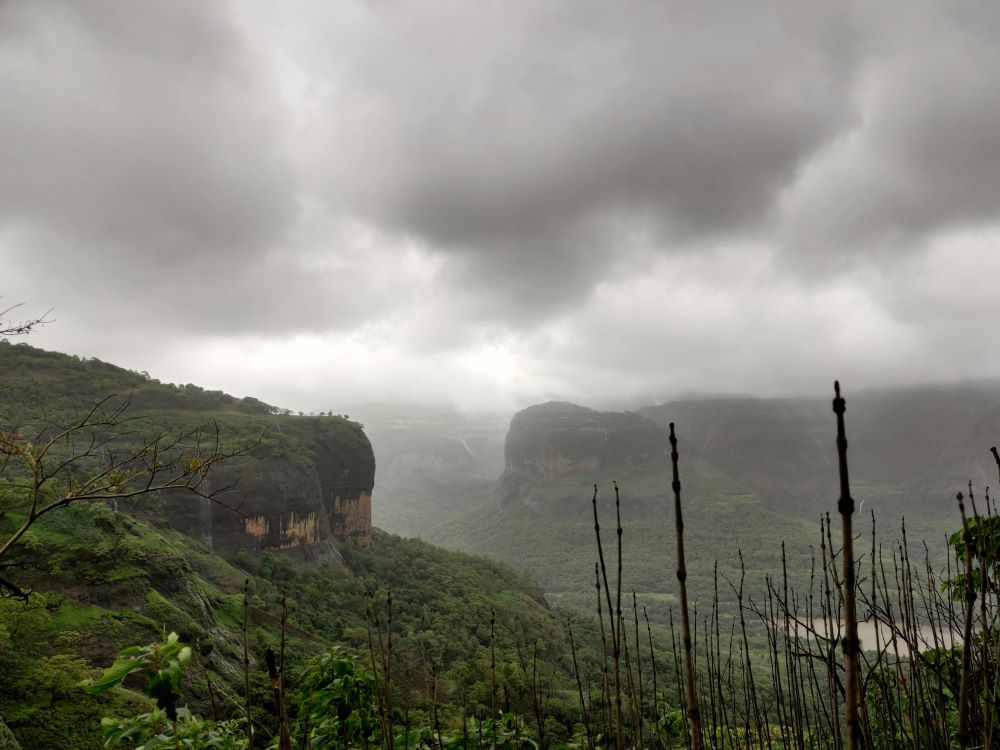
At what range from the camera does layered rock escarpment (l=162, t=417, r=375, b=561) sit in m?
48.5

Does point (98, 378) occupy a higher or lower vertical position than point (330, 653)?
higher

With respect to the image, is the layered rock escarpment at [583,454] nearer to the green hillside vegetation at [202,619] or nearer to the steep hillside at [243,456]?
the steep hillside at [243,456]

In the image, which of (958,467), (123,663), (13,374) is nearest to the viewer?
(123,663)

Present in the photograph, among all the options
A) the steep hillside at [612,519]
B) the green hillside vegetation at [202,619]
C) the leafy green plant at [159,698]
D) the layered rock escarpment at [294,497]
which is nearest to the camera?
the leafy green plant at [159,698]

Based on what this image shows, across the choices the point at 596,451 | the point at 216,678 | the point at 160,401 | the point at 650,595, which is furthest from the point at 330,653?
the point at 596,451

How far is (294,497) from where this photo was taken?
5581cm

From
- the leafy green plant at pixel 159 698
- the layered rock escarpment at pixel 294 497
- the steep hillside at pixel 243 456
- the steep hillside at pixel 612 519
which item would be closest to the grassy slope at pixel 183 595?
the steep hillside at pixel 243 456

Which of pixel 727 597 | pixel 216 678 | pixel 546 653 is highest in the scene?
pixel 216 678

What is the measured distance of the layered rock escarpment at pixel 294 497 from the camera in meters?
48.5

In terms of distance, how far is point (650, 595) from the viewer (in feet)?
308

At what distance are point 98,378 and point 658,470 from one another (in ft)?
529

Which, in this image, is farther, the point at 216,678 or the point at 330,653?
the point at 216,678

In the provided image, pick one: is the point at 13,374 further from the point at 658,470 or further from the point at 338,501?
the point at 658,470

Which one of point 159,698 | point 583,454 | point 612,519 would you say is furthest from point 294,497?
point 583,454
